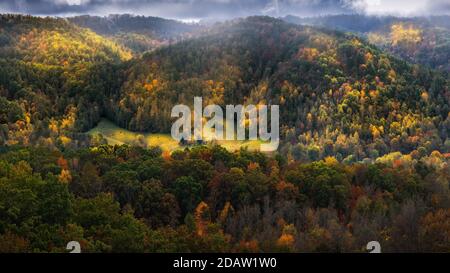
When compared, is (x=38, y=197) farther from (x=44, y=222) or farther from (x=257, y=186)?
(x=257, y=186)

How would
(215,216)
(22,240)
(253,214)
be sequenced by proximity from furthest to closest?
(215,216) → (253,214) → (22,240)

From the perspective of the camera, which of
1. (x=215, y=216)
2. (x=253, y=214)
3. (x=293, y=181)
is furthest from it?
(x=293, y=181)

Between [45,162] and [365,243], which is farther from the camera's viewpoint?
[45,162]

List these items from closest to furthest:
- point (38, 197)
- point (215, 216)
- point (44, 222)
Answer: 1. point (44, 222)
2. point (38, 197)
3. point (215, 216)

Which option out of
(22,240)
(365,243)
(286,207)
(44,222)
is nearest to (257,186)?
(286,207)
